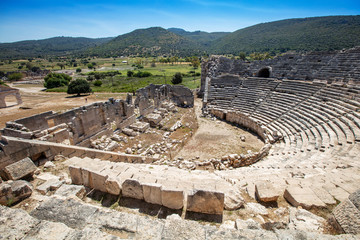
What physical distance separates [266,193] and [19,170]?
24.1ft

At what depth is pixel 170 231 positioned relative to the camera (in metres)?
2.97

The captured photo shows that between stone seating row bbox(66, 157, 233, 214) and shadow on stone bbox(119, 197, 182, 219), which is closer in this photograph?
stone seating row bbox(66, 157, 233, 214)

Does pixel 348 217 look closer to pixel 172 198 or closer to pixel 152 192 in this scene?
pixel 172 198

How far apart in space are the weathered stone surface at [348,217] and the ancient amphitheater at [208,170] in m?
0.02

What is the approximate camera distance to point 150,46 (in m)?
150

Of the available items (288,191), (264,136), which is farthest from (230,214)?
(264,136)

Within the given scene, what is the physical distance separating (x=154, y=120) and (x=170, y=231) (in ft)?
46.5

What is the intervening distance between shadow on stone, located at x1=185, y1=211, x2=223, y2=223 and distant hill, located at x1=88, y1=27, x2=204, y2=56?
136m

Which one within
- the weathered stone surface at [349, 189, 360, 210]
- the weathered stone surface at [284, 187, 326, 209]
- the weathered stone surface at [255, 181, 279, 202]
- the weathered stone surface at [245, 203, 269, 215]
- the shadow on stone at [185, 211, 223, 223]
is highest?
the weathered stone surface at [349, 189, 360, 210]

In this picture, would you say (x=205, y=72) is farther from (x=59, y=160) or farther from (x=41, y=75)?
(x=41, y=75)

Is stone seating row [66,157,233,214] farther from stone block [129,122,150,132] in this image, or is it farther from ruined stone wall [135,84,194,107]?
ruined stone wall [135,84,194,107]

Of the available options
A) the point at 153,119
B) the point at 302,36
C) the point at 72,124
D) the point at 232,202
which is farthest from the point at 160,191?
the point at 302,36

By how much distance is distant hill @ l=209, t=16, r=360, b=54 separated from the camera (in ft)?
217

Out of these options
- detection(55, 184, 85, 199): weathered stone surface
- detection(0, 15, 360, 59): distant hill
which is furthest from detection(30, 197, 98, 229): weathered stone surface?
detection(0, 15, 360, 59): distant hill
